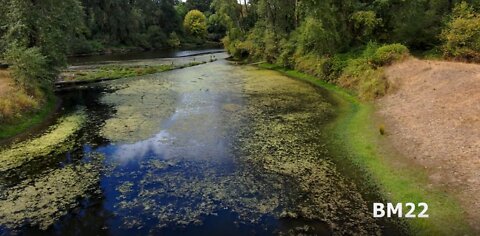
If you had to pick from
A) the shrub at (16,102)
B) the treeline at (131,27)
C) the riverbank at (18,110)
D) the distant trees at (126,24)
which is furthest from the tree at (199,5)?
the shrub at (16,102)

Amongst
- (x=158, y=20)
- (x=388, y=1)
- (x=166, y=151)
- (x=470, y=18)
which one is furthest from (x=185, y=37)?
(x=166, y=151)

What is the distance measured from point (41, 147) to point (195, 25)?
136 m

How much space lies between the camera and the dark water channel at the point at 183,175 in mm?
14906

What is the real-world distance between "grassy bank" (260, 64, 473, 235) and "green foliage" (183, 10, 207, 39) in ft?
435

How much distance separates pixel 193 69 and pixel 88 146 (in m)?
42.2

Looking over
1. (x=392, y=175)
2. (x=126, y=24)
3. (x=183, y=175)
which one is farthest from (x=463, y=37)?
(x=126, y=24)

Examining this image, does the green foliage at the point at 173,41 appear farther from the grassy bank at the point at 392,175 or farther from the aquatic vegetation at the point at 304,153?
the grassy bank at the point at 392,175

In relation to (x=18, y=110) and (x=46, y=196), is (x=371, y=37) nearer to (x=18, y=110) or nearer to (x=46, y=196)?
(x=18, y=110)

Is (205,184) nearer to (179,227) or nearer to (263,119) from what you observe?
(179,227)

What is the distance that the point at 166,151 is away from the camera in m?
23.0

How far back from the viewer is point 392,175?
1778cm

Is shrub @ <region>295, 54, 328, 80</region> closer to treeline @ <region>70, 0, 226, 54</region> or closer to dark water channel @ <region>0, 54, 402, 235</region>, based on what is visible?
dark water channel @ <region>0, 54, 402, 235</region>

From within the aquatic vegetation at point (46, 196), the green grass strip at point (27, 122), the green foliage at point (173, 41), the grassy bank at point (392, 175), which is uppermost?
the green foliage at point (173, 41)

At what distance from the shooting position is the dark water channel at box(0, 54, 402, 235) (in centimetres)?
1491
